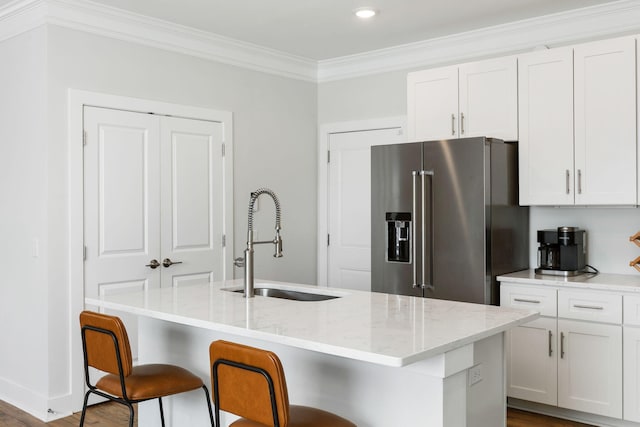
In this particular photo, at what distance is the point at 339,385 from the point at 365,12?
2662 millimetres

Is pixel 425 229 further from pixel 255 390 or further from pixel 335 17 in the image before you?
pixel 255 390

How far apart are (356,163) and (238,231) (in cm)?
126

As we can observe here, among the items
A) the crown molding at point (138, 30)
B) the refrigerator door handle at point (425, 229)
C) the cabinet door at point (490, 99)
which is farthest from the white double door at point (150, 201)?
the cabinet door at point (490, 99)

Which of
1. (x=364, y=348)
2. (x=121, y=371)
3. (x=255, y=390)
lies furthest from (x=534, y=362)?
(x=121, y=371)

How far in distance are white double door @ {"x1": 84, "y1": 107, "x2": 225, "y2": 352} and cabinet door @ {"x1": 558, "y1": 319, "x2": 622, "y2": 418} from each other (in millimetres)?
2634

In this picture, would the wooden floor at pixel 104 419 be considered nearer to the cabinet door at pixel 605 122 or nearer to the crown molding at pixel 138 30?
the cabinet door at pixel 605 122

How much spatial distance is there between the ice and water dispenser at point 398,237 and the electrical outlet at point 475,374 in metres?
1.73

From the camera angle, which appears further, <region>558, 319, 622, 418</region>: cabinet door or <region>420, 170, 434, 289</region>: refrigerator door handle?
<region>420, 170, 434, 289</region>: refrigerator door handle

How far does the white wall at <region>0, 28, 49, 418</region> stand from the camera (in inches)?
154

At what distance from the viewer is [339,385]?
249 centimetres

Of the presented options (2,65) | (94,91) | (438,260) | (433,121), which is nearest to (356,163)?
(433,121)

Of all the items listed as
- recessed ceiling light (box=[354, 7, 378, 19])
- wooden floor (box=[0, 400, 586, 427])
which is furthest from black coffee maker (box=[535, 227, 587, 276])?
recessed ceiling light (box=[354, 7, 378, 19])

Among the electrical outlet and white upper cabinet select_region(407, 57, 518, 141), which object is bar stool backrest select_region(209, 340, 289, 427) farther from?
white upper cabinet select_region(407, 57, 518, 141)

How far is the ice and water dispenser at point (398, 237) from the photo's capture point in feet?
13.7
